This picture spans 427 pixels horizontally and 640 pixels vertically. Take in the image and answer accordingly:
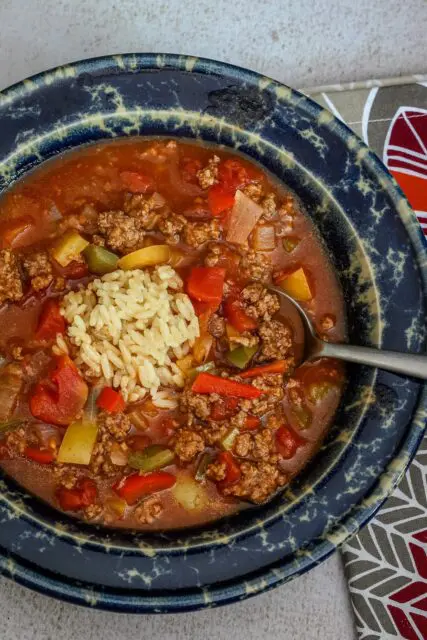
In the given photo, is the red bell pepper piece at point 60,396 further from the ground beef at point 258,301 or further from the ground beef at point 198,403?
the ground beef at point 258,301

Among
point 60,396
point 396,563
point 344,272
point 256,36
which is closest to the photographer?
point 60,396

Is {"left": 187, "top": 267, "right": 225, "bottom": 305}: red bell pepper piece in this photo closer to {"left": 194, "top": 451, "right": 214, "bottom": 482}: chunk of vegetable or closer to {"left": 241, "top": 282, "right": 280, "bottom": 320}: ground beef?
{"left": 241, "top": 282, "right": 280, "bottom": 320}: ground beef

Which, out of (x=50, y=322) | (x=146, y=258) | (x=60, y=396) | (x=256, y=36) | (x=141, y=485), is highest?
(x=256, y=36)

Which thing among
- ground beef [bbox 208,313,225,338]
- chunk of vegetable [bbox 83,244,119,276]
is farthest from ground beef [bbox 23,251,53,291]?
ground beef [bbox 208,313,225,338]

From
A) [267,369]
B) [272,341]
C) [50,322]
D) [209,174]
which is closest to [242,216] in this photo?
[209,174]

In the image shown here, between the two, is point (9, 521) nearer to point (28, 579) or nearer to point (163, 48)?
point (28, 579)

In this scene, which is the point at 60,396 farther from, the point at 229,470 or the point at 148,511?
the point at 229,470
